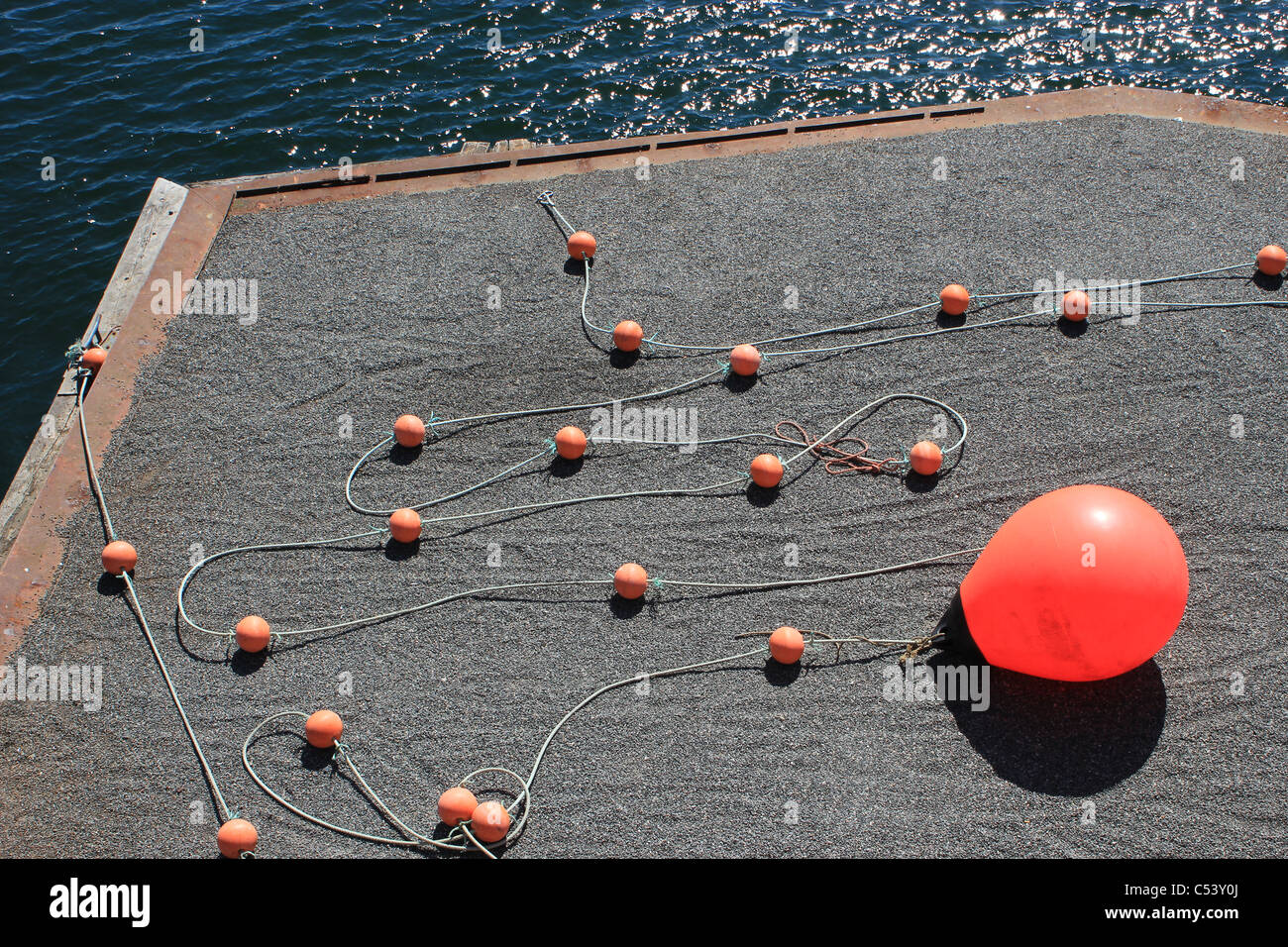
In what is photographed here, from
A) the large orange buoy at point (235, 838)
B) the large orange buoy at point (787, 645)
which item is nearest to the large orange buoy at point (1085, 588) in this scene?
the large orange buoy at point (787, 645)

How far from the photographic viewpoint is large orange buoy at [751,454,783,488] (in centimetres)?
800

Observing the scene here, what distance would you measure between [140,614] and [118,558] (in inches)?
20.1

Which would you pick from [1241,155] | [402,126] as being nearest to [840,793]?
[1241,155]

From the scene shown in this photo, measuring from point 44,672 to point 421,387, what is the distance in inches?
141

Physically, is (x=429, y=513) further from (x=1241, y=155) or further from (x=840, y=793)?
(x=1241, y=155)

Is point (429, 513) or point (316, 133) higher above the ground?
point (316, 133)

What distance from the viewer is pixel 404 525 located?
787 cm

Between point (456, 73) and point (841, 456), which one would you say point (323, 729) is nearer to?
point (841, 456)

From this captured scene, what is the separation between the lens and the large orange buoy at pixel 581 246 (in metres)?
9.93

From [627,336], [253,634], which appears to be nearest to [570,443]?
[627,336]

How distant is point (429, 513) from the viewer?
27.0ft

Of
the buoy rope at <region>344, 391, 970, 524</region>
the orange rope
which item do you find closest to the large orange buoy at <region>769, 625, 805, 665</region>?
the buoy rope at <region>344, 391, 970, 524</region>

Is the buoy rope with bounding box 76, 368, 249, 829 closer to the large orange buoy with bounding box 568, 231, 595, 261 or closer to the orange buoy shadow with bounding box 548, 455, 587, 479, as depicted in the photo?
the orange buoy shadow with bounding box 548, 455, 587, 479

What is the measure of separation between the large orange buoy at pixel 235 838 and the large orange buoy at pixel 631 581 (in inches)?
110
